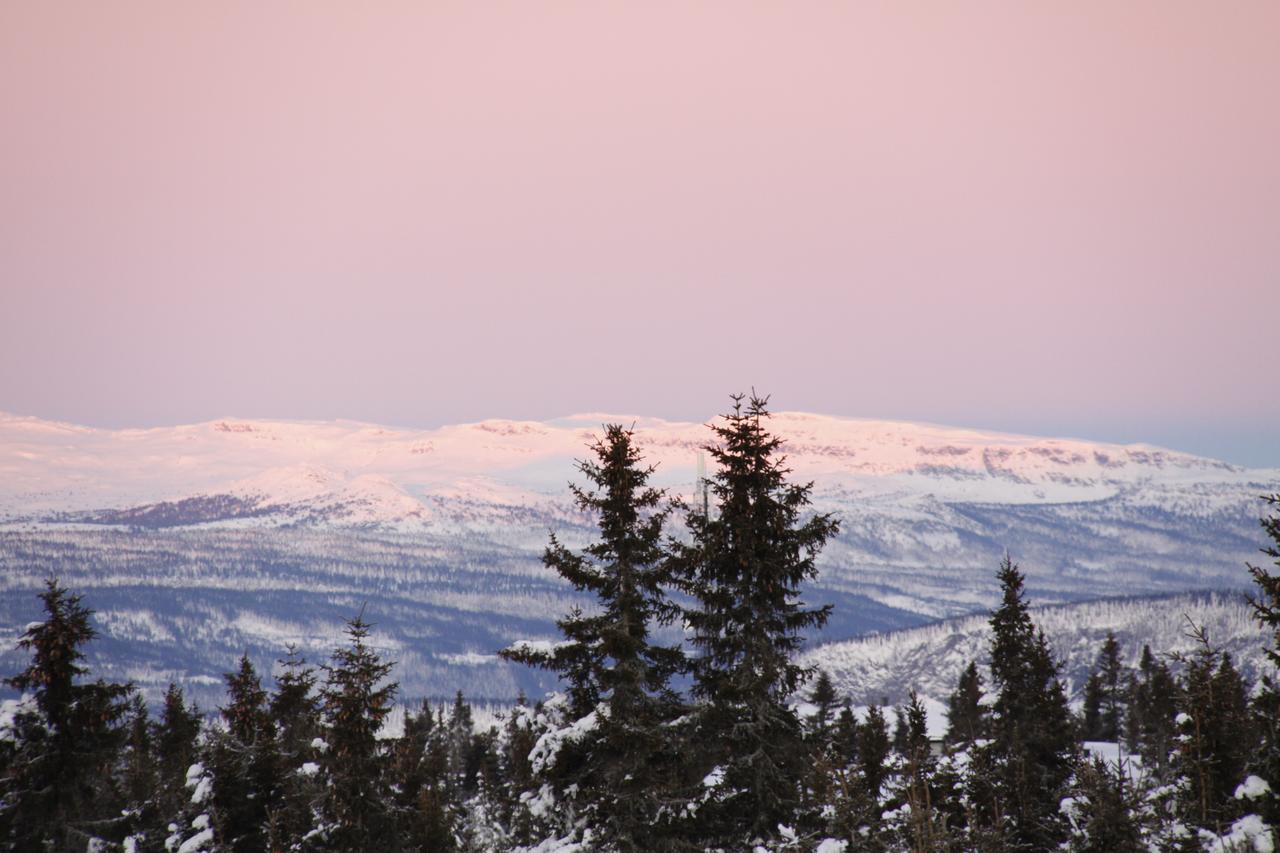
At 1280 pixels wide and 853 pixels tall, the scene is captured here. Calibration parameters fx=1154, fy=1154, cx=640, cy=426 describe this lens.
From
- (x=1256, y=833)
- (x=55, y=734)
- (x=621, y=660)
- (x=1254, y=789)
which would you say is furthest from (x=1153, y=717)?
(x=55, y=734)

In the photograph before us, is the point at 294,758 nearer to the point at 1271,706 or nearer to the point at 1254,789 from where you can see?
the point at 1254,789

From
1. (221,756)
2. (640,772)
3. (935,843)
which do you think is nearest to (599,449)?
(640,772)

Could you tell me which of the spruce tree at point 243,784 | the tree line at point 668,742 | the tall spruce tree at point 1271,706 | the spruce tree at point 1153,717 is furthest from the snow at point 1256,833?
the spruce tree at point 1153,717

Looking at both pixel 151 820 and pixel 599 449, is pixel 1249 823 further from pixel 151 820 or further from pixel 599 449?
pixel 151 820

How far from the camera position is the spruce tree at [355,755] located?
31.5 meters

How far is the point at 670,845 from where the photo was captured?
25.7 meters

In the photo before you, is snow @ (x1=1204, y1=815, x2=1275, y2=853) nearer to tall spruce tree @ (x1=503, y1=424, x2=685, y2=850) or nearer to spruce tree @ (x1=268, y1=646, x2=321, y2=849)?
tall spruce tree @ (x1=503, y1=424, x2=685, y2=850)

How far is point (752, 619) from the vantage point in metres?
26.6

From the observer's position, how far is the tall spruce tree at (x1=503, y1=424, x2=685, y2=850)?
2592 cm

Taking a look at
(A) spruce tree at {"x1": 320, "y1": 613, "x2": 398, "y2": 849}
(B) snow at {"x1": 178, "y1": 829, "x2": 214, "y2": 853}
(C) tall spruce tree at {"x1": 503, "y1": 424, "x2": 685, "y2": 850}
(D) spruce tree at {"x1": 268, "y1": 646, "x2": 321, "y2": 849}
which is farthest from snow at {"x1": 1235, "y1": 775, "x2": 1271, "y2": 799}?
(B) snow at {"x1": 178, "y1": 829, "x2": 214, "y2": 853}

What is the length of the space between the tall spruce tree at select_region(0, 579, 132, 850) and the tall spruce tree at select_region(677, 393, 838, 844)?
1838 centimetres

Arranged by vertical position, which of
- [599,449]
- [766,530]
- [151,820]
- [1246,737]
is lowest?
[151,820]

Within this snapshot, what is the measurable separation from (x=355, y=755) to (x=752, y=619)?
12579 mm

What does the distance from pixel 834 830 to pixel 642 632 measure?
6236 mm
